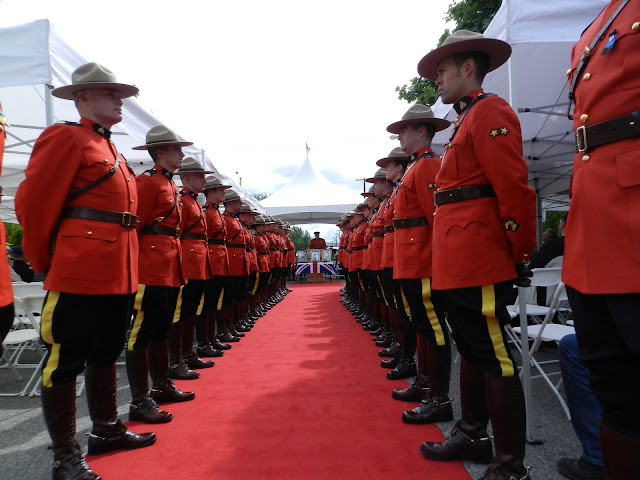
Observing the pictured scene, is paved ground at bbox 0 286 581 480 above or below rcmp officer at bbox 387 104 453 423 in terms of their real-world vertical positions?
below

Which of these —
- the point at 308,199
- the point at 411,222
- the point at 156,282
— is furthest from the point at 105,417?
the point at 308,199

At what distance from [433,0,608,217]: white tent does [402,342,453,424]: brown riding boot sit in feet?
5.54

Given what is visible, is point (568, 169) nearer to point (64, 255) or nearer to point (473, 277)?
point (473, 277)

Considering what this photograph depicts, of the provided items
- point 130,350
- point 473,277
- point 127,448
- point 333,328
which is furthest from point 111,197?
point 333,328

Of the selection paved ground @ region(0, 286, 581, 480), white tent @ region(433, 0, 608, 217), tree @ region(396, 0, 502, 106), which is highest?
tree @ region(396, 0, 502, 106)

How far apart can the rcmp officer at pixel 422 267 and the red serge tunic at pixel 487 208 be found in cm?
85

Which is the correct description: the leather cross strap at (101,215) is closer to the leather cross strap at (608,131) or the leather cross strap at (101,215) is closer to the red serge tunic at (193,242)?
the red serge tunic at (193,242)

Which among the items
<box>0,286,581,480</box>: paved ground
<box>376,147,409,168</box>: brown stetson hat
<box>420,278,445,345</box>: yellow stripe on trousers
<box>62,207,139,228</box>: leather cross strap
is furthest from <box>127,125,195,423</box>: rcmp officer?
<box>376,147,409,168</box>: brown stetson hat

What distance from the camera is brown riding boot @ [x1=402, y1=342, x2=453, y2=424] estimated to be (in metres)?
2.77

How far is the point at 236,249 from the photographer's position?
233 inches

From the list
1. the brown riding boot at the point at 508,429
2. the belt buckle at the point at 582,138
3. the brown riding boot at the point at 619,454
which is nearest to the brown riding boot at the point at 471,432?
the brown riding boot at the point at 508,429

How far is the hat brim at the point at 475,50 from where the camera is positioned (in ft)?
7.11

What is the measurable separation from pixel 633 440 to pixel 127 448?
2481 mm

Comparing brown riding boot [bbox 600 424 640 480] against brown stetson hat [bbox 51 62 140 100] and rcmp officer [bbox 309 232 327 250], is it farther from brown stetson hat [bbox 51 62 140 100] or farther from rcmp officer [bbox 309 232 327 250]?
rcmp officer [bbox 309 232 327 250]
